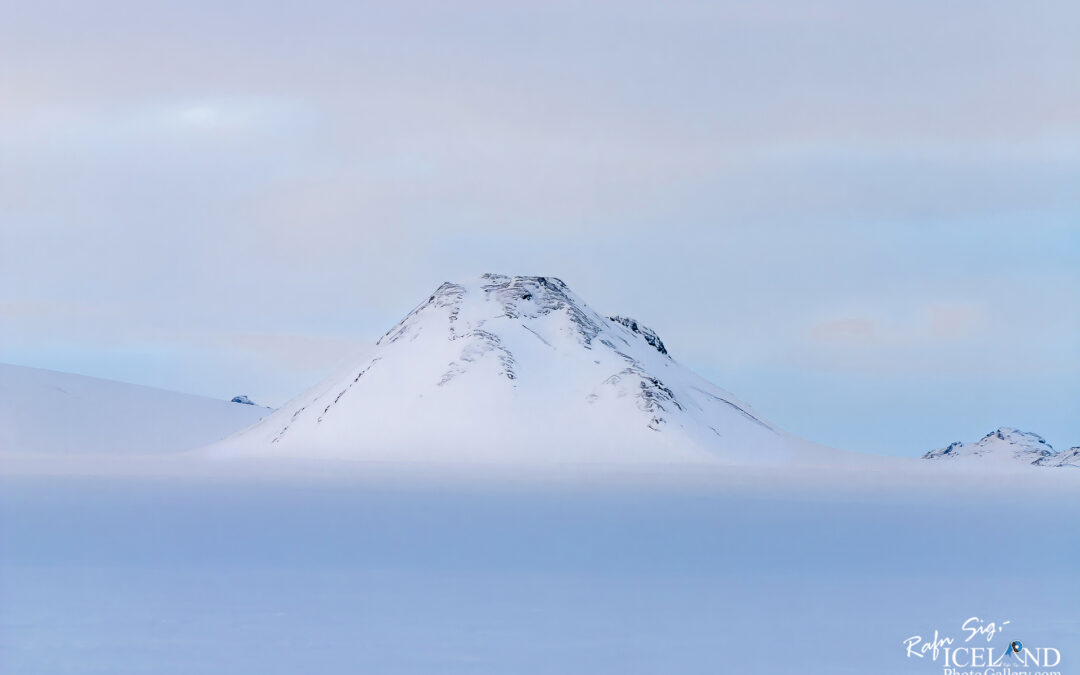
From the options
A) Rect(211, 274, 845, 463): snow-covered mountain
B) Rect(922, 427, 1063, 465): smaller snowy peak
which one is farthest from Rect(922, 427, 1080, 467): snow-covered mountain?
Rect(211, 274, 845, 463): snow-covered mountain

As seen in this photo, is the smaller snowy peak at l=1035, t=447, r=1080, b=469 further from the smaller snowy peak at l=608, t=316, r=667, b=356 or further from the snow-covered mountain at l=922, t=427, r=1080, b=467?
the smaller snowy peak at l=608, t=316, r=667, b=356

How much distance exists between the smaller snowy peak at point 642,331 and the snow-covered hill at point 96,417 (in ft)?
97.0

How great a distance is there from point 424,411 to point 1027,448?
7541 centimetres

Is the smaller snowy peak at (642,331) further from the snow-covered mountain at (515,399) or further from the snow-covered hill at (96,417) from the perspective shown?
the snow-covered hill at (96,417)

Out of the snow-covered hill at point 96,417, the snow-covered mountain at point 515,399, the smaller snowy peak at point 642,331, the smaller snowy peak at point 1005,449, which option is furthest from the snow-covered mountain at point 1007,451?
the snow-covered hill at point 96,417

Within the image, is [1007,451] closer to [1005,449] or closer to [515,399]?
[1005,449]

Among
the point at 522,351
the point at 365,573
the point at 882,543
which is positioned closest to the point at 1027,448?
the point at 522,351

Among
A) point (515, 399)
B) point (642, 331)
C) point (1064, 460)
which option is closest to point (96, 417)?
point (515, 399)

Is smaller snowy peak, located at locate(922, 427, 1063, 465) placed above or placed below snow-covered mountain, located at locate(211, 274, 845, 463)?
above

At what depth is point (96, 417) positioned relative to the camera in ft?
297

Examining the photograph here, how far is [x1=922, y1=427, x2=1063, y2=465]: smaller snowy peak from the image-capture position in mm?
122750

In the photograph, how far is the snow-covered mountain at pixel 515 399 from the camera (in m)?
70.6

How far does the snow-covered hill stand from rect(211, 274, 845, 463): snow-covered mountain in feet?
34.6

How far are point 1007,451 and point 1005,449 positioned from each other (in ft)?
1.91
